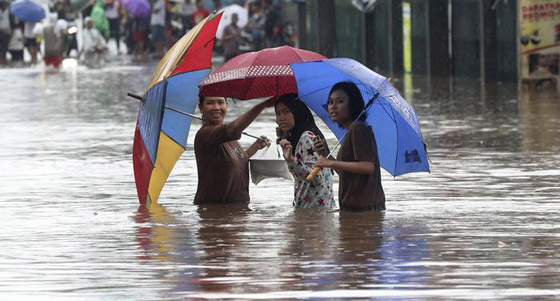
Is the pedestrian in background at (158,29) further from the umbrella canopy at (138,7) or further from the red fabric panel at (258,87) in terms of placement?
the red fabric panel at (258,87)

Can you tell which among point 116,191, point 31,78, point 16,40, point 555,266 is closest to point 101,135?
point 116,191

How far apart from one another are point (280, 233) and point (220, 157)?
3.76 ft

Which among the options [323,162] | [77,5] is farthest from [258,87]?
[77,5]

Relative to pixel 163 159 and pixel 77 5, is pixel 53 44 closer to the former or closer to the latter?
pixel 77 5

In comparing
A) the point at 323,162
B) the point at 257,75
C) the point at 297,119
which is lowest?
the point at 323,162

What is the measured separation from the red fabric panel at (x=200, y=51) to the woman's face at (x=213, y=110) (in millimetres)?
235

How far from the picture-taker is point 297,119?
Result: 1136 cm

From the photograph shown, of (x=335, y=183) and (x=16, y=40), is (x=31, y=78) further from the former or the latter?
(x=335, y=183)

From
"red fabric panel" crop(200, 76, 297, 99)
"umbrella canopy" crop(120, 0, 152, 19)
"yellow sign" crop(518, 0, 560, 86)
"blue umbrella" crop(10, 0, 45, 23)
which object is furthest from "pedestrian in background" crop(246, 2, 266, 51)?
"red fabric panel" crop(200, 76, 297, 99)

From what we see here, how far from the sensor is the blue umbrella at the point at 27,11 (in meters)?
42.8

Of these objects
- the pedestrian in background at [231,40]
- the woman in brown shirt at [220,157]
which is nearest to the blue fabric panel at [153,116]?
the woman in brown shirt at [220,157]

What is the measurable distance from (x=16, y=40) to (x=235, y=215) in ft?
111

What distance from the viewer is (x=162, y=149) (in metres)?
11.9

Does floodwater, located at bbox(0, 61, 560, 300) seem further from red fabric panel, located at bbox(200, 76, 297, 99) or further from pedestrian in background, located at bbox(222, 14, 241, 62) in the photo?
pedestrian in background, located at bbox(222, 14, 241, 62)
